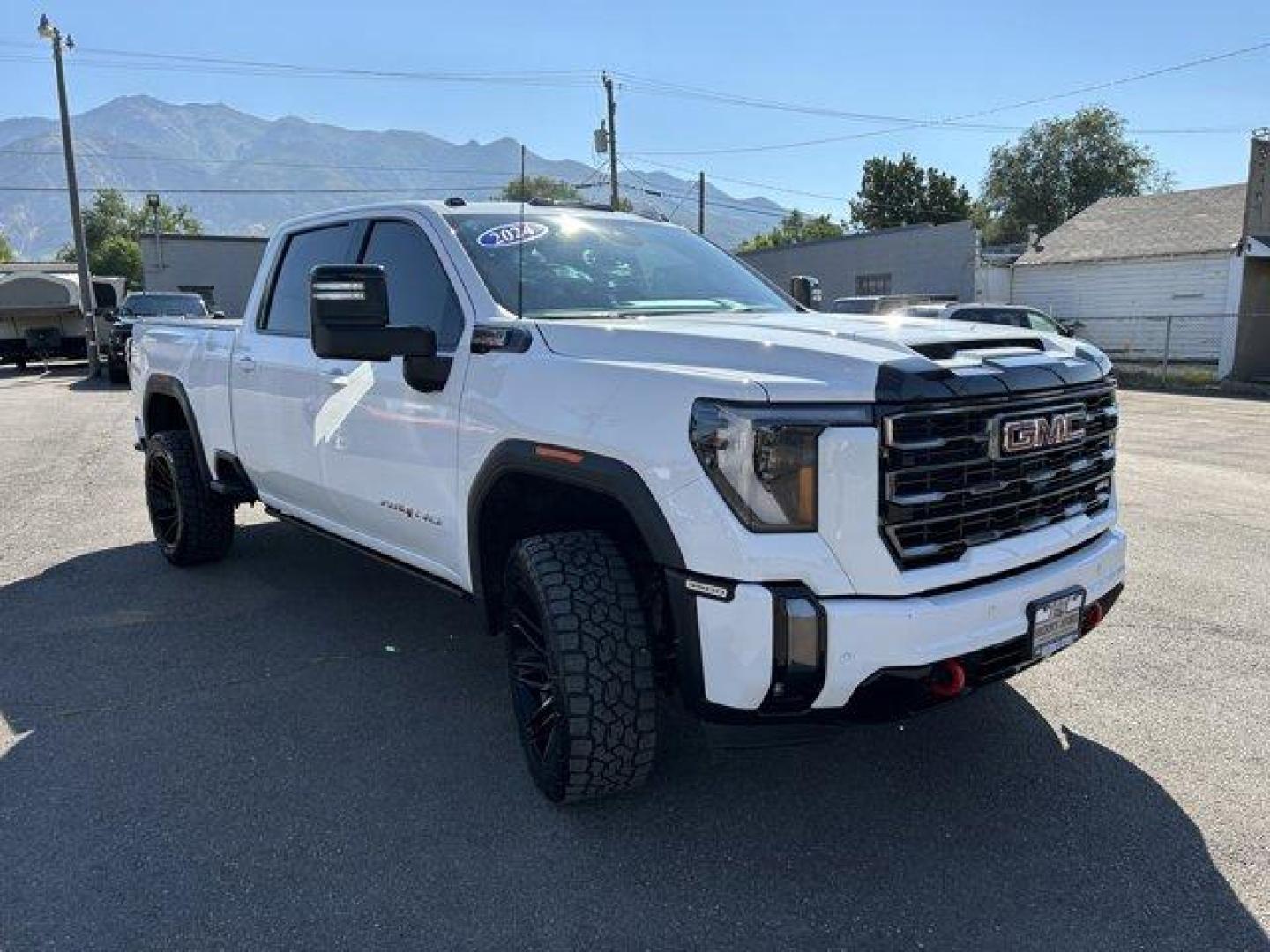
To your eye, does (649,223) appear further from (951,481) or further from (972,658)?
(972,658)

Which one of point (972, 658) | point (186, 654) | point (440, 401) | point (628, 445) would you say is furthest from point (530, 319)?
point (186, 654)

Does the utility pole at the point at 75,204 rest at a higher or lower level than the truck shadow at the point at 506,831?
higher

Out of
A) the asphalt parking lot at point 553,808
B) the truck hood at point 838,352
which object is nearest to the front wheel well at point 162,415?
the asphalt parking lot at point 553,808

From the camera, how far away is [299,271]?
15.9 ft

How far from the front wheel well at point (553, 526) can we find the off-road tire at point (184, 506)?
302 cm

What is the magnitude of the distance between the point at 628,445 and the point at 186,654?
9.29ft

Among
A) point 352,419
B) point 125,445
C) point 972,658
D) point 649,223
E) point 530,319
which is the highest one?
point 649,223

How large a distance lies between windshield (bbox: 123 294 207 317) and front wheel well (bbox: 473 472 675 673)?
18433mm

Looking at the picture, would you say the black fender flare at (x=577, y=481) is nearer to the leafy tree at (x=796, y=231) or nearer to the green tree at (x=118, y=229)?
the leafy tree at (x=796, y=231)

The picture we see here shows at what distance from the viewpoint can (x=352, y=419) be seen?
3.97m

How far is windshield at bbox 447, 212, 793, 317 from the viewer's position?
3557mm

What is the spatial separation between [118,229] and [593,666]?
333 feet

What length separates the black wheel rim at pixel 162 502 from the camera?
5.91 m

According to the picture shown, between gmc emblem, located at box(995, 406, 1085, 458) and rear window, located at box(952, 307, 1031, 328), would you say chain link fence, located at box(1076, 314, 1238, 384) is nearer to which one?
rear window, located at box(952, 307, 1031, 328)
